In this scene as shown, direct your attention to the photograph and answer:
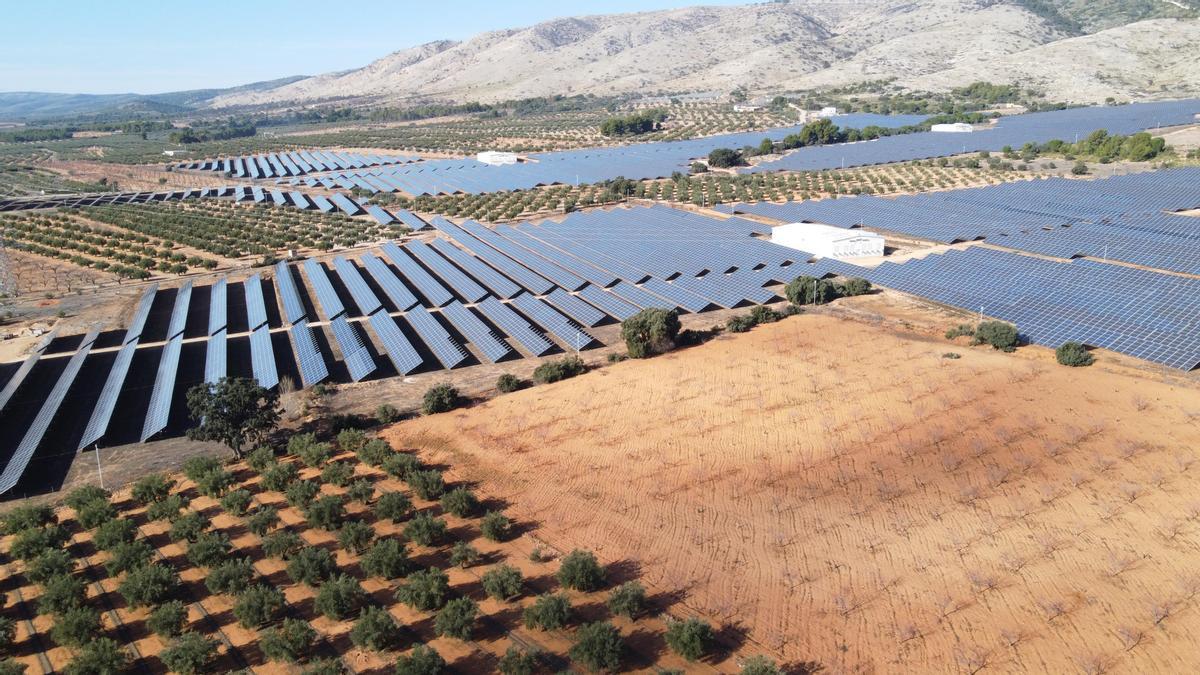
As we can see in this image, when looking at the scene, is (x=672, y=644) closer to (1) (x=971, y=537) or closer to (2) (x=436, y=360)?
(1) (x=971, y=537)

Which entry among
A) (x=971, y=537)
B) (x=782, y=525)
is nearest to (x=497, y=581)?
(x=782, y=525)

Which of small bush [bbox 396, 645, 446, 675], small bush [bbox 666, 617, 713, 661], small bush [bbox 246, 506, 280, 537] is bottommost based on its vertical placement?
small bush [bbox 666, 617, 713, 661]

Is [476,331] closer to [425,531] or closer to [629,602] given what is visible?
[425,531]

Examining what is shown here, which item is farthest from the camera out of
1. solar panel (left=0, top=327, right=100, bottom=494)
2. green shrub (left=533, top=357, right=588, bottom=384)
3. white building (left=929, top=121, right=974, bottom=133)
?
white building (left=929, top=121, right=974, bottom=133)

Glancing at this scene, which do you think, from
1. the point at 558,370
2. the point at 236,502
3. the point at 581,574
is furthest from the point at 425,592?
the point at 558,370

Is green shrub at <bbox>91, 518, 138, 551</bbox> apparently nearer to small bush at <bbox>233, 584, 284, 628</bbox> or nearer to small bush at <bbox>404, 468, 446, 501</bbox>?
small bush at <bbox>233, 584, 284, 628</bbox>

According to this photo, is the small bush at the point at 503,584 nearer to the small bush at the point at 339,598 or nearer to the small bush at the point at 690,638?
the small bush at the point at 339,598

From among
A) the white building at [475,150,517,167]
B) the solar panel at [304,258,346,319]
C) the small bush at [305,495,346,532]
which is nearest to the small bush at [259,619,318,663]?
the small bush at [305,495,346,532]
